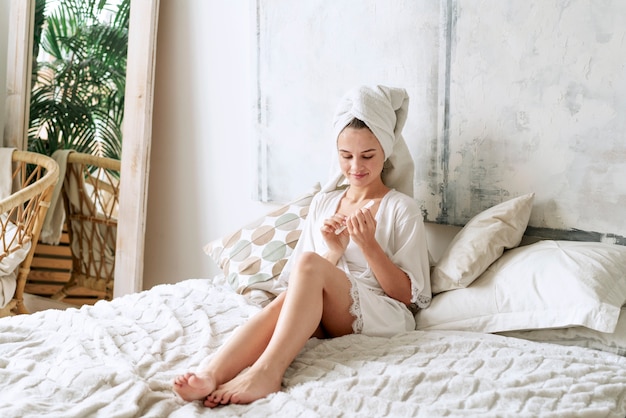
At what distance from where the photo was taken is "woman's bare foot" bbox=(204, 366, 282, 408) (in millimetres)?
1570

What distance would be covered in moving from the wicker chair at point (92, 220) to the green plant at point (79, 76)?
0.24ft

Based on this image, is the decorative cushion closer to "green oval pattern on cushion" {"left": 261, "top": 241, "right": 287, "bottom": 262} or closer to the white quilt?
"green oval pattern on cushion" {"left": 261, "top": 241, "right": 287, "bottom": 262}

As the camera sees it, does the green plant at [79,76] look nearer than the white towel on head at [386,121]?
No

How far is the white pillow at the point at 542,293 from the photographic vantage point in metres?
Result: 1.81

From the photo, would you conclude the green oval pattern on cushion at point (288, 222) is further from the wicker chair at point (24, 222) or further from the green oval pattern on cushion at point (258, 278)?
the wicker chair at point (24, 222)

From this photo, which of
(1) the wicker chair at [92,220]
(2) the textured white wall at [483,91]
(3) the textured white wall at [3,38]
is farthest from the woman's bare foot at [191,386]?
(3) the textured white wall at [3,38]

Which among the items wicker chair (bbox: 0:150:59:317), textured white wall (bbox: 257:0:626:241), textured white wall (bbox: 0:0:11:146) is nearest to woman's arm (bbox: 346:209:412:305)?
textured white wall (bbox: 257:0:626:241)

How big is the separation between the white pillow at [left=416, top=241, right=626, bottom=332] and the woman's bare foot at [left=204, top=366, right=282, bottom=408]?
617mm

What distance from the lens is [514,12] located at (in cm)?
217

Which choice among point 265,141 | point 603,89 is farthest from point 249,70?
point 603,89

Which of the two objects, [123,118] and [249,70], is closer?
[249,70]

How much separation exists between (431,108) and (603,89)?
55 centimetres

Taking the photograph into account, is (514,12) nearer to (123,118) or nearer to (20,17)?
(123,118)

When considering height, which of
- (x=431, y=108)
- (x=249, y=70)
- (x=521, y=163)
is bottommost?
(x=521, y=163)
